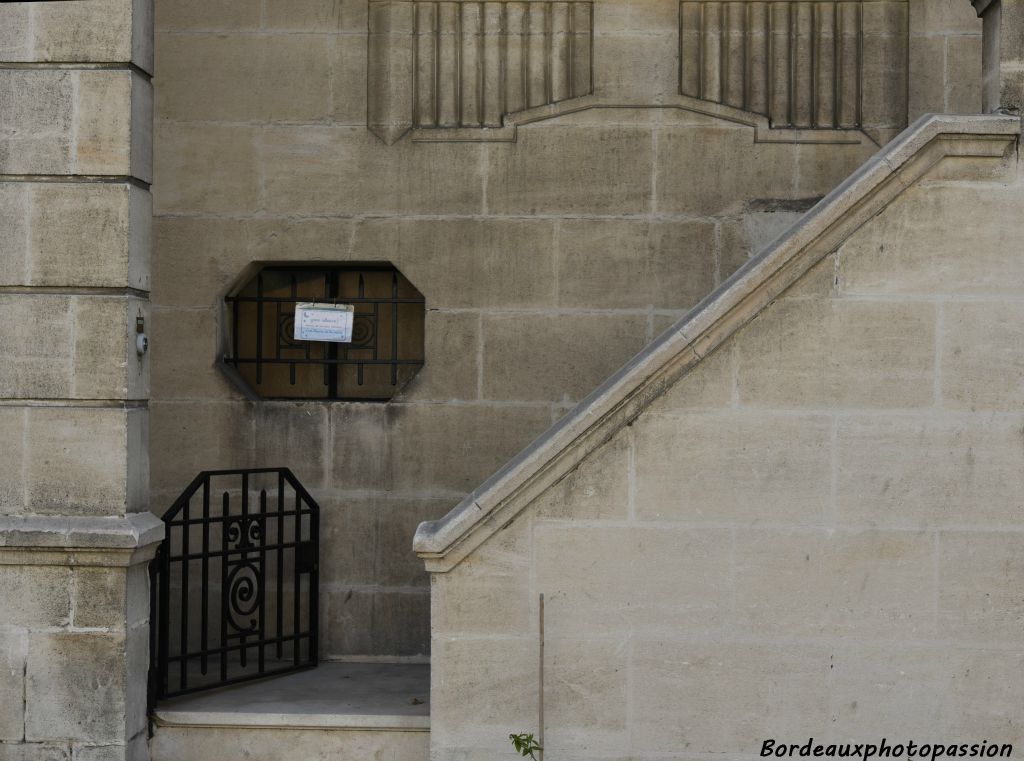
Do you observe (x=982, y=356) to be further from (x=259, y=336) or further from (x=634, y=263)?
(x=259, y=336)

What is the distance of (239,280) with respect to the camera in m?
8.61

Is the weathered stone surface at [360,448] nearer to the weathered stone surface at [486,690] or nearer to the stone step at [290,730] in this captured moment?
the stone step at [290,730]

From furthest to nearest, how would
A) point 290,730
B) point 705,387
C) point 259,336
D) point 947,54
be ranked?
point 259,336 → point 947,54 → point 290,730 → point 705,387

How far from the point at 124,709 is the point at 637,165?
443 centimetres

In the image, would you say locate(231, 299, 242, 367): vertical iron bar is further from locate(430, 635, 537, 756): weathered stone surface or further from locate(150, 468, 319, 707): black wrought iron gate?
locate(430, 635, 537, 756): weathered stone surface

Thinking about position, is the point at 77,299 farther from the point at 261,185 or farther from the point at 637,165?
the point at 637,165

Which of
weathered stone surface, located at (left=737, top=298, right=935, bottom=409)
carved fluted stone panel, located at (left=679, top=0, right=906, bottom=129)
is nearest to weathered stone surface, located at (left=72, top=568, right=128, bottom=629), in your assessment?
weathered stone surface, located at (left=737, top=298, right=935, bottom=409)

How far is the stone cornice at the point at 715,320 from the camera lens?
6.11 meters

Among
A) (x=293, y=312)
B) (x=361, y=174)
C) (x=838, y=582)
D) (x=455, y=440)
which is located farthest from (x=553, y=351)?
(x=838, y=582)

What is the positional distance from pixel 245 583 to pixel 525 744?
2.97m

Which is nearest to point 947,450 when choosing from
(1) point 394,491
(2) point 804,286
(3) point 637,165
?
(2) point 804,286

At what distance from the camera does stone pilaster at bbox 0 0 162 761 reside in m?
6.57

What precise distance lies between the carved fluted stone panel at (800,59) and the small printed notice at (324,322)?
261 cm

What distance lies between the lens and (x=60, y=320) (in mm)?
6613
